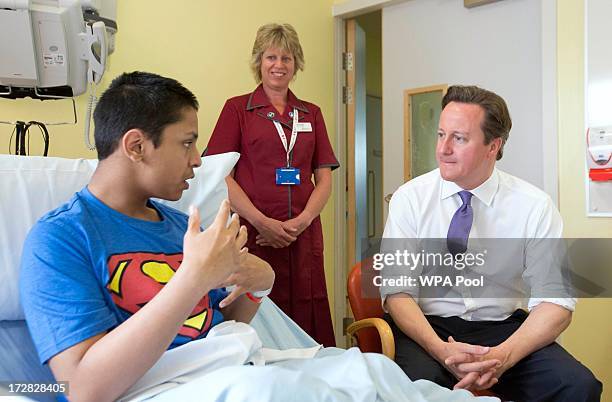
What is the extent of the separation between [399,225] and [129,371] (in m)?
1.14

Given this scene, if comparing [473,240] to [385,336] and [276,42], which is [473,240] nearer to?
[385,336]

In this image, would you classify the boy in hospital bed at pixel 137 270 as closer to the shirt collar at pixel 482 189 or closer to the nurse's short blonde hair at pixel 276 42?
the shirt collar at pixel 482 189

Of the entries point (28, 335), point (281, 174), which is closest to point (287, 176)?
point (281, 174)

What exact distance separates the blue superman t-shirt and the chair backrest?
0.62m

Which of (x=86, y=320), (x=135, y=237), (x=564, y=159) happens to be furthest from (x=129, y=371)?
(x=564, y=159)

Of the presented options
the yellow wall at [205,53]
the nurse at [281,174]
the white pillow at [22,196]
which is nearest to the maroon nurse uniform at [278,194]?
the nurse at [281,174]

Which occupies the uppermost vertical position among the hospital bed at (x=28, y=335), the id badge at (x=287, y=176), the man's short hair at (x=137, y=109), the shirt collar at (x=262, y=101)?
the shirt collar at (x=262, y=101)

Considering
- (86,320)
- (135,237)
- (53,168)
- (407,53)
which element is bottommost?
(86,320)

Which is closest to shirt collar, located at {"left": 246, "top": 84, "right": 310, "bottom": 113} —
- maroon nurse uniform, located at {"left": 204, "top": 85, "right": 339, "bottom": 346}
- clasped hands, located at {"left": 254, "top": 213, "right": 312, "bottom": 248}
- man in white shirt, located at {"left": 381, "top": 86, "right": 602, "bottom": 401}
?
maroon nurse uniform, located at {"left": 204, "top": 85, "right": 339, "bottom": 346}

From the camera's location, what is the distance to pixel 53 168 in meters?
1.42

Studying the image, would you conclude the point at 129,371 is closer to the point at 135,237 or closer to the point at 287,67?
the point at 135,237

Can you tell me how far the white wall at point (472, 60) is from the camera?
2.75 metres

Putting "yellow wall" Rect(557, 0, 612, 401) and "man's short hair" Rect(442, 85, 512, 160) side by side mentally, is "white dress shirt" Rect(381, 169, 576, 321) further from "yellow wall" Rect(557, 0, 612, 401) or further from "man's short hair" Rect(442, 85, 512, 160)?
"yellow wall" Rect(557, 0, 612, 401)

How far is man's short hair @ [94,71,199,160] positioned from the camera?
3.89 ft
